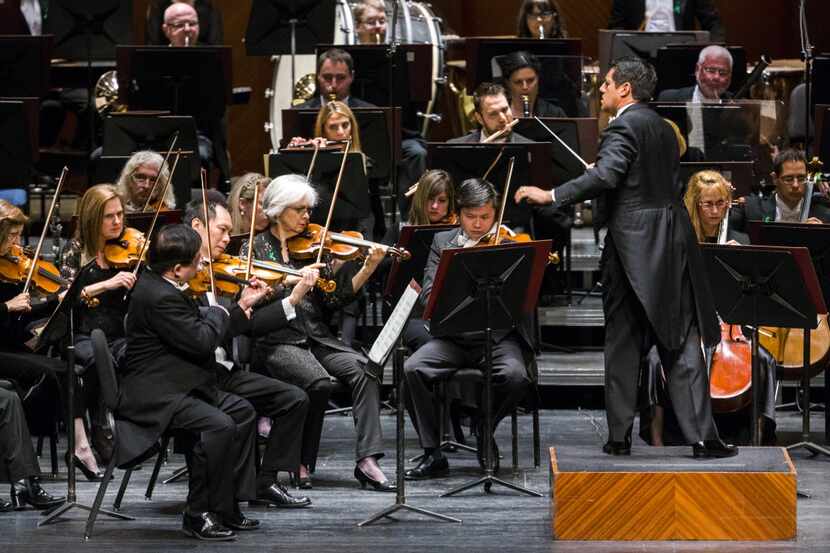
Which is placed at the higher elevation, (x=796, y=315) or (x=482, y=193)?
(x=482, y=193)

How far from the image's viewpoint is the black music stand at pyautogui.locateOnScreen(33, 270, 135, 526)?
5.09 meters

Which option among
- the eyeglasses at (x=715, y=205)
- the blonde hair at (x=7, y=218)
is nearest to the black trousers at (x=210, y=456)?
the blonde hair at (x=7, y=218)

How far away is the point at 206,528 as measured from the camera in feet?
16.3

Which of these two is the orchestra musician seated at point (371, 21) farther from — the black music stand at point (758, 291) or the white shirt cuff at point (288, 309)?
the black music stand at point (758, 291)

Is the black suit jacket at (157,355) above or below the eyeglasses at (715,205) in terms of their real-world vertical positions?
below

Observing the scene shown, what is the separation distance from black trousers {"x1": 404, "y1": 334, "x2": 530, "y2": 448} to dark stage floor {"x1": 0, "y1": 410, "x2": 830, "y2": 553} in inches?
9.6

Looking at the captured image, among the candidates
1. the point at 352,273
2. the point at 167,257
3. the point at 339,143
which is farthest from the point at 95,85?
the point at 167,257

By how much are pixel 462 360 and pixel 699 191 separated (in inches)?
51.6

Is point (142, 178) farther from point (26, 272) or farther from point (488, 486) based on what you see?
point (488, 486)

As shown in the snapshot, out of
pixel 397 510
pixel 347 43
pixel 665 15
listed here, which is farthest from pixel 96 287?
pixel 665 15

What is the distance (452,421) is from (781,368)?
4.64 feet

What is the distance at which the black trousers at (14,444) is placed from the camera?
17.4 feet

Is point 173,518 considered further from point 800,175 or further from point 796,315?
point 800,175

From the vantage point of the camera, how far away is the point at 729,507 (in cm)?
484
